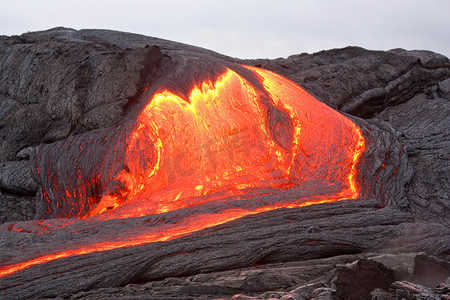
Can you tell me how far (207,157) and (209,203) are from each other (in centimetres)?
159

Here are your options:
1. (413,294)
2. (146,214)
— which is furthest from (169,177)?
(413,294)

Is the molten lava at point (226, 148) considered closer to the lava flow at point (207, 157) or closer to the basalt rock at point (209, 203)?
the lava flow at point (207, 157)

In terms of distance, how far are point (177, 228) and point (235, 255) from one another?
1374mm

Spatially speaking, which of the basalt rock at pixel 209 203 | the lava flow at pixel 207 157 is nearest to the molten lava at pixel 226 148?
the lava flow at pixel 207 157

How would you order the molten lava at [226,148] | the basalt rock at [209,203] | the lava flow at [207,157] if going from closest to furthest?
the basalt rock at [209,203]
the lava flow at [207,157]
the molten lava at [226,148]

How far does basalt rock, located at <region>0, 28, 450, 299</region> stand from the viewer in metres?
6.15

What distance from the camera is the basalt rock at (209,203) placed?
6.15 m

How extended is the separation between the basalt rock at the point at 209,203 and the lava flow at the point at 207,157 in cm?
12

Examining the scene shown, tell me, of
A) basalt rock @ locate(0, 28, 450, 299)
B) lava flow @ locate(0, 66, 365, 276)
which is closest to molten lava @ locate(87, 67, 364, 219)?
lava flow @ locate(0, 66, 365, 276)

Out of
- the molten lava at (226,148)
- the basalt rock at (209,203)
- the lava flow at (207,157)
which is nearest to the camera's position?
the basalt rock at (209,203)

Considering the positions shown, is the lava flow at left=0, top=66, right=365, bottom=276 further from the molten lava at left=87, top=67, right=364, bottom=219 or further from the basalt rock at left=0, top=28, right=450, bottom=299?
the basalt rock at left=0, top=28, right=450, bottom=299

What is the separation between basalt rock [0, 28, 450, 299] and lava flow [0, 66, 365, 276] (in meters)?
0.12

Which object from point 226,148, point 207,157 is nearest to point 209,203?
point 207,157

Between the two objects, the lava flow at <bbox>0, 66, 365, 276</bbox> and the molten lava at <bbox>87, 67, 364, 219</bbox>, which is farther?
the molten lava at <bbox>87, 67, 364, 219</bbox>
